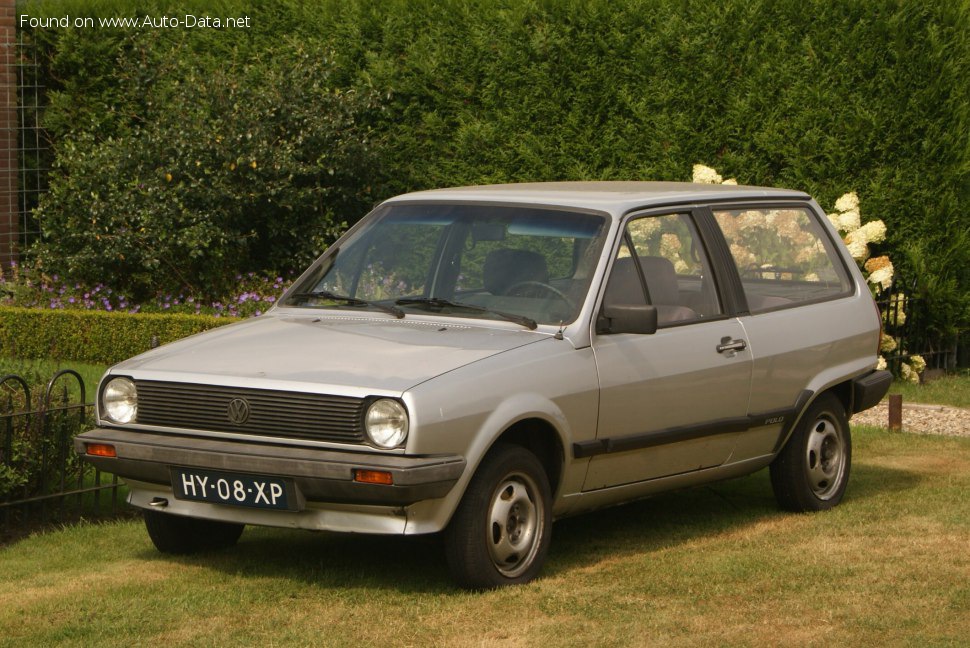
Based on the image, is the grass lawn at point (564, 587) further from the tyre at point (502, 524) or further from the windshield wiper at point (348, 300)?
the windshield wiper at point (348, 300)

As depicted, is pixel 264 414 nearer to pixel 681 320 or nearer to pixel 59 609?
pixel 59 609

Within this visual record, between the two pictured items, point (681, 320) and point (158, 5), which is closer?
point (681, 320)

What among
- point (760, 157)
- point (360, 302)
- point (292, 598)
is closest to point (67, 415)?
point (360, 302)

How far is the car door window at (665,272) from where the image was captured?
725 centimetres

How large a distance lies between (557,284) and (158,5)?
40.3 ft

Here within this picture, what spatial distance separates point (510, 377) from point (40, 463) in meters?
2.97

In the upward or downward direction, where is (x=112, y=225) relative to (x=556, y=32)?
downward

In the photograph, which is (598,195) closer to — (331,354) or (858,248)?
(331,354)

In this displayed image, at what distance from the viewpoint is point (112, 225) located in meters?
15.7

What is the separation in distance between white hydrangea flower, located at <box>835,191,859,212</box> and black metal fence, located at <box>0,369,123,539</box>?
7537mm

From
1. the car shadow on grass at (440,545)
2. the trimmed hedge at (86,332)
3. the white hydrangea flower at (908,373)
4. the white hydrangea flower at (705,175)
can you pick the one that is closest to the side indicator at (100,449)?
the car shadow on grass at (440,545)

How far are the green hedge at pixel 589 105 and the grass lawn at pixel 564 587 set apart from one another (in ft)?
19.4

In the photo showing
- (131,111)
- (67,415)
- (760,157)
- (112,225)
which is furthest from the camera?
(131,111)

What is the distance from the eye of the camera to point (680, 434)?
7312mm
